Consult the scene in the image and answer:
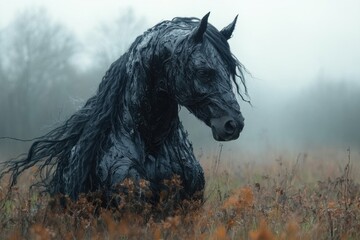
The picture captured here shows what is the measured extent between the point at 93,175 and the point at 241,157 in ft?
31.6

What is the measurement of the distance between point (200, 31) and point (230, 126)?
24.1 inches

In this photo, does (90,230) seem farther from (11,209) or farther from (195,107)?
(11,209)

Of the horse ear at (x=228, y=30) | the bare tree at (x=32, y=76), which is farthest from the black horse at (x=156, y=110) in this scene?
the bare tree at (x=32, y=76)

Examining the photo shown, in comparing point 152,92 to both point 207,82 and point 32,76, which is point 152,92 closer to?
point 207,82

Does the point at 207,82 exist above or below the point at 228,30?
below

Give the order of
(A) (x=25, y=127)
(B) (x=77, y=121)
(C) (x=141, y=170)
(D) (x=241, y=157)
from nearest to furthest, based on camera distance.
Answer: (C) (x=141, y=170)
(B) (x=77, y=121)
(D) (x=241, y=157)
(A) (x=25, y=127)

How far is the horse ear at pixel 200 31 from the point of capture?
375 centimetres

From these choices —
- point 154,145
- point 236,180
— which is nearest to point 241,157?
point 236,180

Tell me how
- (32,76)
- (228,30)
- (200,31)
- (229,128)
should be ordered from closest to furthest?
(229,128) < (200,31) < (228,30) < (32,76)

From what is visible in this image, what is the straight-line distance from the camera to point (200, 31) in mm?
3781

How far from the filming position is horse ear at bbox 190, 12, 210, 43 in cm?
375

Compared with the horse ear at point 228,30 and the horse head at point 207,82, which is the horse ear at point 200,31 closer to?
the horse head at point 207,82

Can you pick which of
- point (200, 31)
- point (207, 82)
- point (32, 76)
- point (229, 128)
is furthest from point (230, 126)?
point (32, 76)

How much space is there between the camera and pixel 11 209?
5.55 metres
